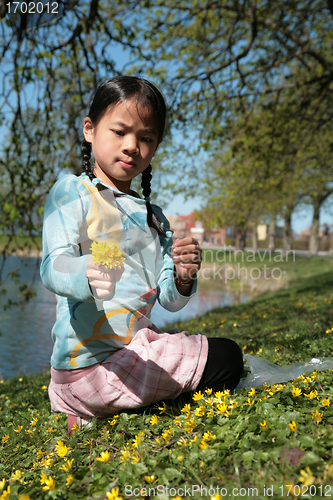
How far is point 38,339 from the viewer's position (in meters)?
7.60

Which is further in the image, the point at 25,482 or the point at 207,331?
the point at 207,331

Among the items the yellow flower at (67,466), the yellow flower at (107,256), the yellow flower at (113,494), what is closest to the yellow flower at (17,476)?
the yellow flower at (67,466)

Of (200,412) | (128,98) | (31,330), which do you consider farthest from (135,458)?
(31,330)

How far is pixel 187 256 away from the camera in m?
1.99

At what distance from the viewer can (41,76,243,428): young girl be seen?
199 cm

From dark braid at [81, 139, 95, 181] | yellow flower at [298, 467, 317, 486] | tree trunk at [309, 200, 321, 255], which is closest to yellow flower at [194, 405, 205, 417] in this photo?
yellow flower at [298, 467, 317, 486]

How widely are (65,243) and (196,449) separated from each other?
1.05 meters

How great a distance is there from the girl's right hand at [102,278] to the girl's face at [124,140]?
0.84m

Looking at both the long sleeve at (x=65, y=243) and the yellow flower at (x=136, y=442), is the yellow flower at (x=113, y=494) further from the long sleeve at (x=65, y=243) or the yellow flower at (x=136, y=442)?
the long sleeve at (x=65, y=243)

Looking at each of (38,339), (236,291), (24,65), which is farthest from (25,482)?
(236,291)

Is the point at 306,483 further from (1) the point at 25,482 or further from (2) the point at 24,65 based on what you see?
(2) the point at 24,65

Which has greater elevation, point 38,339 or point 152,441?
point 152,441

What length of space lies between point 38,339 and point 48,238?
21.0 feet

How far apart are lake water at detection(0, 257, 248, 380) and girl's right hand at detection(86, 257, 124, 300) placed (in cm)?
317
